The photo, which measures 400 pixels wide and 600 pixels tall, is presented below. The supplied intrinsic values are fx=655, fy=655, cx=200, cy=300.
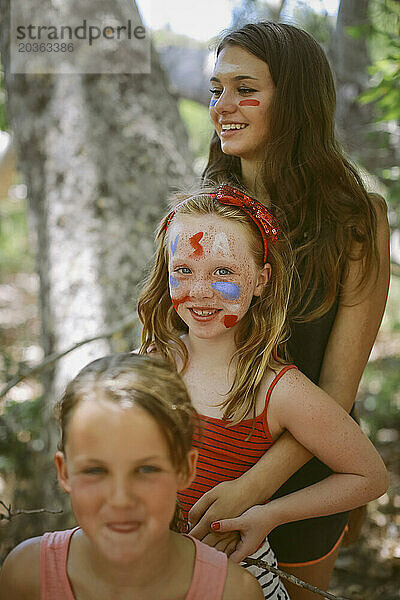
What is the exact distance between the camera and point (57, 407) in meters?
1.31

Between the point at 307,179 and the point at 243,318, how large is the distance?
21.0 inches

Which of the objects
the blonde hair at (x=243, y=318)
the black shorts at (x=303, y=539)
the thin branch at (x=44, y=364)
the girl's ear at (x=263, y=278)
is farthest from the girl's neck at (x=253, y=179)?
the thin branch at (x=44, y=364)

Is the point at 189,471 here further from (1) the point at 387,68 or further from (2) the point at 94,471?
(1) the point at 387,68

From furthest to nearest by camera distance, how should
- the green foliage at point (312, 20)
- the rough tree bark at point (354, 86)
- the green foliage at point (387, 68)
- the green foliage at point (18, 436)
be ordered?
the rough tree bark at point (354, 86) < the green foliage at point (312, 20) < the green foliage at point (18, 436) < the green foliage at point (387, 68)

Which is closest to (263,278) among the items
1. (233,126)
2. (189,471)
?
(233,126)

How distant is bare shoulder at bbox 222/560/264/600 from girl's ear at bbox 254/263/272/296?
2.30 ft

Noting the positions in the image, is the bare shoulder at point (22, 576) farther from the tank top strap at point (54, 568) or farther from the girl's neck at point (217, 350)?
the girl's neck at point (217, 350)

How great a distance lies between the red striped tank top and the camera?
168 centimetres

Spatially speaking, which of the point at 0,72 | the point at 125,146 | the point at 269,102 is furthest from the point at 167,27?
the point at 269,102

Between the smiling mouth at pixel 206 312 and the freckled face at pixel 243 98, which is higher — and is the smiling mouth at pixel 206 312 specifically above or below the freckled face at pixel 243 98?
below

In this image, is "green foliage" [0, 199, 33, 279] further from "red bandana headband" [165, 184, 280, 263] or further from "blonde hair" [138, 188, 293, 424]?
"red bandana headband" [165, 184, 280, 263]

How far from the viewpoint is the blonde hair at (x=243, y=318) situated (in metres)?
1.68

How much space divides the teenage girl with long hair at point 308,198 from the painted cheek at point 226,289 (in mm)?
349

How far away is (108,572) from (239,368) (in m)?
0.62
